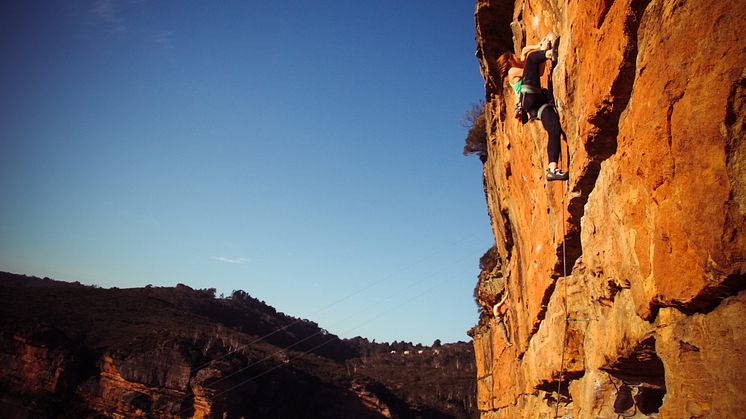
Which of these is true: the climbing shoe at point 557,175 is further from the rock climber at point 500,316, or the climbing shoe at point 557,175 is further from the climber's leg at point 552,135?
the rock climber at point 500,316

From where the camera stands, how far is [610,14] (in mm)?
4047

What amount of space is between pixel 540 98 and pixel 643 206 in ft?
8.82

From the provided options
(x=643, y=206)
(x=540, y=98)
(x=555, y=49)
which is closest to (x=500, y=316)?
(x=540, y=98)

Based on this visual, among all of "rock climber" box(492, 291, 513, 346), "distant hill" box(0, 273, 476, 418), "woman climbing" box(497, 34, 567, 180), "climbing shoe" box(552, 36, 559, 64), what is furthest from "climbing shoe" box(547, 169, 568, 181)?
"distant hill" box(0, 273, 476, 418)

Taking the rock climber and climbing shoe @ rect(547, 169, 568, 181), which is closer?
climbing shoe @ rect(547, 169, 568, 181)

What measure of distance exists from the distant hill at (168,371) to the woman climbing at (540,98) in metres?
46.2

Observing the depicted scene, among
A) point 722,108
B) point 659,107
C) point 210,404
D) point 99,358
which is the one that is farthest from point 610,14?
point 99,358

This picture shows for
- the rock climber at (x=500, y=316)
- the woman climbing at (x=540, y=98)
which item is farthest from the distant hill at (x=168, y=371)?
the woman climbing at (x=540, y=98)

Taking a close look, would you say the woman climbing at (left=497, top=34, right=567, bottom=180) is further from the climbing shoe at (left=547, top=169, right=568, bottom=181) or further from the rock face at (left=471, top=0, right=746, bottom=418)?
the rock face at (left=471, top=0, right=746, bottom=418)

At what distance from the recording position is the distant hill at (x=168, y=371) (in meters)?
45.4

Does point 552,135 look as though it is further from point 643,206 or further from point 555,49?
point 643,206

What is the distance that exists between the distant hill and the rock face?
45.4 m

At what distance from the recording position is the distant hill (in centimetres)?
4544

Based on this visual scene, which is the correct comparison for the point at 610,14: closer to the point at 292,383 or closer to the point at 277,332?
the point at 292,383
